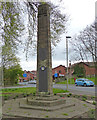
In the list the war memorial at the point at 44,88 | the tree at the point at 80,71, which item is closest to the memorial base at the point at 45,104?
the war memorial at the point at 44,88

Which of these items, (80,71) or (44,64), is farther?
(80,71)

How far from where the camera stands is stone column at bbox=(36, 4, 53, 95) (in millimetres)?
8461

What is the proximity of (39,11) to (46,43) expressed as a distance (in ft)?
6.99

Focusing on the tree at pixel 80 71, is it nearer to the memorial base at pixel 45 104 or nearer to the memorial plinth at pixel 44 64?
the memorial plinth at pixel 44 64

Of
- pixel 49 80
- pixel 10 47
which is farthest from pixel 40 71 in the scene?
pixel 10 47

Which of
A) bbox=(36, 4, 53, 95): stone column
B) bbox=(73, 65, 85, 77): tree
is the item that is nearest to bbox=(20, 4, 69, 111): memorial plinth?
bbox=(36, 4, 53, 95): stone column

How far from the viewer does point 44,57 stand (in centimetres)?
867

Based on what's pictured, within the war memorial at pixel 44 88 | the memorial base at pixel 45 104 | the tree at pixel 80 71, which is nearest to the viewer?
the memorial base at pixel 45 104

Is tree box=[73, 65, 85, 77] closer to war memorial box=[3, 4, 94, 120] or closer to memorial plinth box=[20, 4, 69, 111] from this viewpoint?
war memorial box=[3, 4, 94, 120]

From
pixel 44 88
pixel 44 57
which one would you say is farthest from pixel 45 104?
pixel 44 57

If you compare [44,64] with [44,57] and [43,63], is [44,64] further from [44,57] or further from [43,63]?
[44,57]

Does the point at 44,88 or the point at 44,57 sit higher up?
the point at 44,57

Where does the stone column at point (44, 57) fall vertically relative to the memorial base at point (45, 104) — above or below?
above

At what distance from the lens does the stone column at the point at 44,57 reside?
8.46m
